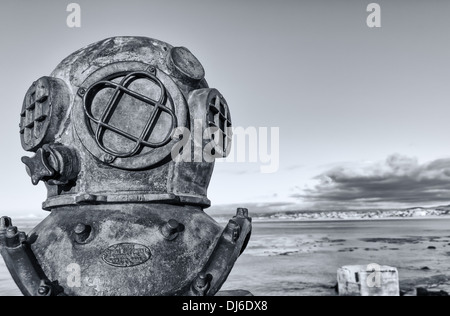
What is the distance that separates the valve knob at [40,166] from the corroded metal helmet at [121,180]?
0.01 meters

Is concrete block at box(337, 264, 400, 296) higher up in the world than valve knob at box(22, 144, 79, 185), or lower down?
lower down

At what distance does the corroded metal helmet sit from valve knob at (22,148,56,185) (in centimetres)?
1

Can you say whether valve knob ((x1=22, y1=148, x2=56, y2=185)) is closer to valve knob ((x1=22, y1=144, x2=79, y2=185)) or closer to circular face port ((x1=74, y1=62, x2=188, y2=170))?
valve knob ((x1=22, y1=144, x2=79, y2=185))

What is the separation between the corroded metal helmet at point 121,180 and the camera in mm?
3703

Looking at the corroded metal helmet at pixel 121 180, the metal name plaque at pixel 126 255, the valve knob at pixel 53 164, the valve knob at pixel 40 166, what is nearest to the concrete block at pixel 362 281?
the corroded metal helmet at pixel 121 180

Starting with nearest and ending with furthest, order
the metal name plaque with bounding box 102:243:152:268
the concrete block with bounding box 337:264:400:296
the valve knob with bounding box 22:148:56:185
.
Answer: the metal name plaque with bounding box 102:243:152:268
the valve knob with bounding box 22:148:56:185
the concrete block with bounding box 337:264:400:296

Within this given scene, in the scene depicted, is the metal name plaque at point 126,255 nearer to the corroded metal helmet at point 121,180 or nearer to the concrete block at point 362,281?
the corroded metal helmet at point 121,180

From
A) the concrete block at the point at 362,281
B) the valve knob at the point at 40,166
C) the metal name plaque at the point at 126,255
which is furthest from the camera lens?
the concrete block at the point at 362,281

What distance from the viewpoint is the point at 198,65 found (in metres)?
4.49

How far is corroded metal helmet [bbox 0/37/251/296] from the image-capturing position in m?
3.70

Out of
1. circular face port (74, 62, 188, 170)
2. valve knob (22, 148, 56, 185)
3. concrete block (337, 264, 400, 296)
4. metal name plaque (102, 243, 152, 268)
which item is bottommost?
concrete block (337, 264, 400, 296)

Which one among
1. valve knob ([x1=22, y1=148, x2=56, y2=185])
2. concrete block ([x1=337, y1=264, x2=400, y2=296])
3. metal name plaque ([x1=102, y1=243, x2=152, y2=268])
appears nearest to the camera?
metal name plaque ([x1=102, y1=243, x2=152, y2=268])

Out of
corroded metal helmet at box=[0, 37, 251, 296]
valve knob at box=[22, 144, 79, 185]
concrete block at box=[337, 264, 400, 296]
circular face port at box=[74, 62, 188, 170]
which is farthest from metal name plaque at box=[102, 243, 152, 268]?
concrete block at box=[337, 264, 400, 296]
